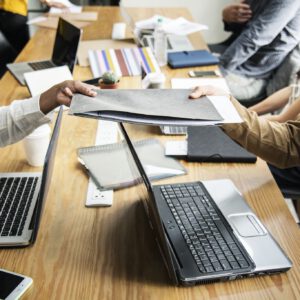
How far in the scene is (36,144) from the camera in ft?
3.73

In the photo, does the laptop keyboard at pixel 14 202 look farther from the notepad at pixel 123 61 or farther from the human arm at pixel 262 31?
the human arm at pixel 262 31

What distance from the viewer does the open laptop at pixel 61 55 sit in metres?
1.78

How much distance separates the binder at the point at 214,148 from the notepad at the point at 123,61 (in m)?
0.58

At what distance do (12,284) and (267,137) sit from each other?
79 centimetres

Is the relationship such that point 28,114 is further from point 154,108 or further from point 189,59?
point 189,59

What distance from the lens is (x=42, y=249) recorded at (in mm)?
887

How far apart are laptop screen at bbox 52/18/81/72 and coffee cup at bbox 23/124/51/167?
73 cm

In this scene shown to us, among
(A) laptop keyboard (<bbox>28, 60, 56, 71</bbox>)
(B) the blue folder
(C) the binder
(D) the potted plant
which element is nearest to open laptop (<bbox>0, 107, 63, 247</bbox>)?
(C) the binder

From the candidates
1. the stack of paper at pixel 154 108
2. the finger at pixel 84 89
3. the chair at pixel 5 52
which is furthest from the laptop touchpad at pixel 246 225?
the chair at pixel 5 52

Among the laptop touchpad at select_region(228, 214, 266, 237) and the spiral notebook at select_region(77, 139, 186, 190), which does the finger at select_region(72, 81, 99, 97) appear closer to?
the spiral notebook at select_region(77, 139, 186, 190)

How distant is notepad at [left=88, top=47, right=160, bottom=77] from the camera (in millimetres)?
1837

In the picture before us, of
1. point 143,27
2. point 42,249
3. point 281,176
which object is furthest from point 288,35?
point 42,249

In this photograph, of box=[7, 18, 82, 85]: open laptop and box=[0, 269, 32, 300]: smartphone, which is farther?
box=[7, 18, 82, 85]: open laptop

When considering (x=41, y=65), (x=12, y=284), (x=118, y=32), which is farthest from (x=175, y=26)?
(x=12, y=284)
